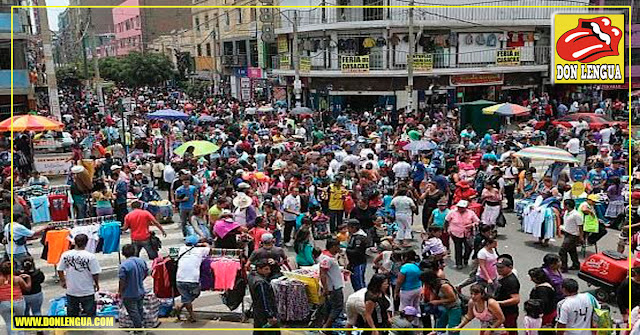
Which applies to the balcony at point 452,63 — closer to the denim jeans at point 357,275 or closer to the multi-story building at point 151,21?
the denim jeans at point 357,275

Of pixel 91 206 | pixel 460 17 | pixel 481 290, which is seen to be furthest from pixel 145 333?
pixel 460 17

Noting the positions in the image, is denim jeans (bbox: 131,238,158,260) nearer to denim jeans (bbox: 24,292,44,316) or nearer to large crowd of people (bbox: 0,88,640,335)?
large crowd of people (bbox: 0,88,640,335)

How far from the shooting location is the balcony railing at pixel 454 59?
31.5 metres

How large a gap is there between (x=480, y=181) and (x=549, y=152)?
1.71 metres

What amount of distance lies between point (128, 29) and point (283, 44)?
50284mm

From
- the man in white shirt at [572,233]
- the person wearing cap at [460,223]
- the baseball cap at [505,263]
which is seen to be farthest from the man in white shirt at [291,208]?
the baseball cap at [505,263]

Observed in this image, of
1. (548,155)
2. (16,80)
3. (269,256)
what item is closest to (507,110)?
(548,155)

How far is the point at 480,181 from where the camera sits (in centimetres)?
1324

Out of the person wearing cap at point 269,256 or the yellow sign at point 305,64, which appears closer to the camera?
the person wearing cap at point 269,256

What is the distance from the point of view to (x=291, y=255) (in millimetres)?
11352

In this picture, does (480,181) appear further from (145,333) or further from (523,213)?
(145,333)

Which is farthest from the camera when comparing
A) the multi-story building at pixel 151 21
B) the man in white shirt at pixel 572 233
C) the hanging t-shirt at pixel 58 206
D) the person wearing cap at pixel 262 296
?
the multi-story building at pixel 151 21

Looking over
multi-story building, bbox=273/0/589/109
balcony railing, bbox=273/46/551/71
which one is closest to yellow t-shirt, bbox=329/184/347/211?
multi-story building, bbox=273/0/589/109

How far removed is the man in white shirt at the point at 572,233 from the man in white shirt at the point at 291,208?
4646 millimetres
